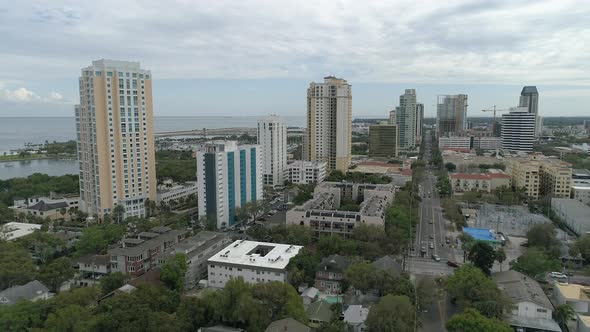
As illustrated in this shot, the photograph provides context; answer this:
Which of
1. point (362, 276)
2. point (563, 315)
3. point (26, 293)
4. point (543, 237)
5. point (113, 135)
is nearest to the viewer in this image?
point (563, 315)

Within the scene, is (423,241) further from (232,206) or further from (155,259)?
(155,259)

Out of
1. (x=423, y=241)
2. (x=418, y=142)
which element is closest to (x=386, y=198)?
(x=423, y=241)

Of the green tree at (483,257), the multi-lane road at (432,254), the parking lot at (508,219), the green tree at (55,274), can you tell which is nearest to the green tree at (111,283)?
the green tree at (55,274)

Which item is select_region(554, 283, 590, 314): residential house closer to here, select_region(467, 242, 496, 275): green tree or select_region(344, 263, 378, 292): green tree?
select_region(467, 242, 496, 275): green tree

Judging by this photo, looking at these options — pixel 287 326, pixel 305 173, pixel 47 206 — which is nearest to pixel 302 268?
pixel 287 326

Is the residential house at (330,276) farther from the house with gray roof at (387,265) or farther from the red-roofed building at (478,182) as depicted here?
the red-roofed building at (478,182)

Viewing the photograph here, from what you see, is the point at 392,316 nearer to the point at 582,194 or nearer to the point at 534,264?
the point at 534,264
